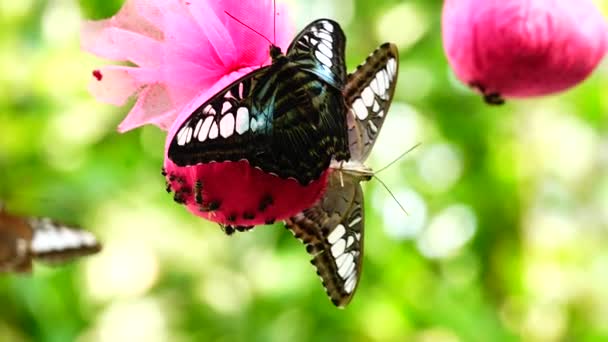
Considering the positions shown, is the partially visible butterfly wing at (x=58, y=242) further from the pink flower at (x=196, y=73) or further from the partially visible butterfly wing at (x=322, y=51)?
the partially visible butterfly wing at (x=322, y=51)

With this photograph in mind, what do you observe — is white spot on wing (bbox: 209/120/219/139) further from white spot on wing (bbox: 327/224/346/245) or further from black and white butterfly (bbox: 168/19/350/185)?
white spot on wing (bbox: 327/224/346/245)

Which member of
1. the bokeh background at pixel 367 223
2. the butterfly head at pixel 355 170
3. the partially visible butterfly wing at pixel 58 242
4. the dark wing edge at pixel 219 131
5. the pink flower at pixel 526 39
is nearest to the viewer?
the dark wing edge at pixel 219 131

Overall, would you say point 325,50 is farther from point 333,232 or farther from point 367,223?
point 367,223

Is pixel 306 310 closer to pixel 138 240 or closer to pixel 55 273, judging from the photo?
pixel 138 240

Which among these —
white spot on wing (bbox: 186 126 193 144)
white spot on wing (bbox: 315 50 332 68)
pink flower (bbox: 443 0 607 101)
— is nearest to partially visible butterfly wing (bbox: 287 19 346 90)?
white spot on wing (bbox: 315 50 332 68)

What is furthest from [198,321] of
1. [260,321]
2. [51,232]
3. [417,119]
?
[417,119]

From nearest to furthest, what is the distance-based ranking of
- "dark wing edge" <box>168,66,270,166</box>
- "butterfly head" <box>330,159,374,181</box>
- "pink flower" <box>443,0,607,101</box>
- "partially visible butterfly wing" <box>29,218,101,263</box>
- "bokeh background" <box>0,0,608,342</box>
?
"dark wing edge" <box>168,66,270,166</box>, "butterfly head" <box>330,159,374,181</box>, "pink flower" <box>443,0,607,101</box>, "partially visible butterfly wing" <box>29,218,101,263</box>, "bokeh background" <box>0,0,608,342</box>

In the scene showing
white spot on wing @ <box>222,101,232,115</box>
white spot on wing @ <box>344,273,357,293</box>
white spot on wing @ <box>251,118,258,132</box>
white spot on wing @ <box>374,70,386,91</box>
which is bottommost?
white spot on wing @ <box>344,273,357,293</box>

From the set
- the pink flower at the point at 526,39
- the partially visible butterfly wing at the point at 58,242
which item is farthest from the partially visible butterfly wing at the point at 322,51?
the partially visible butterfly wing at the point at 58,242
